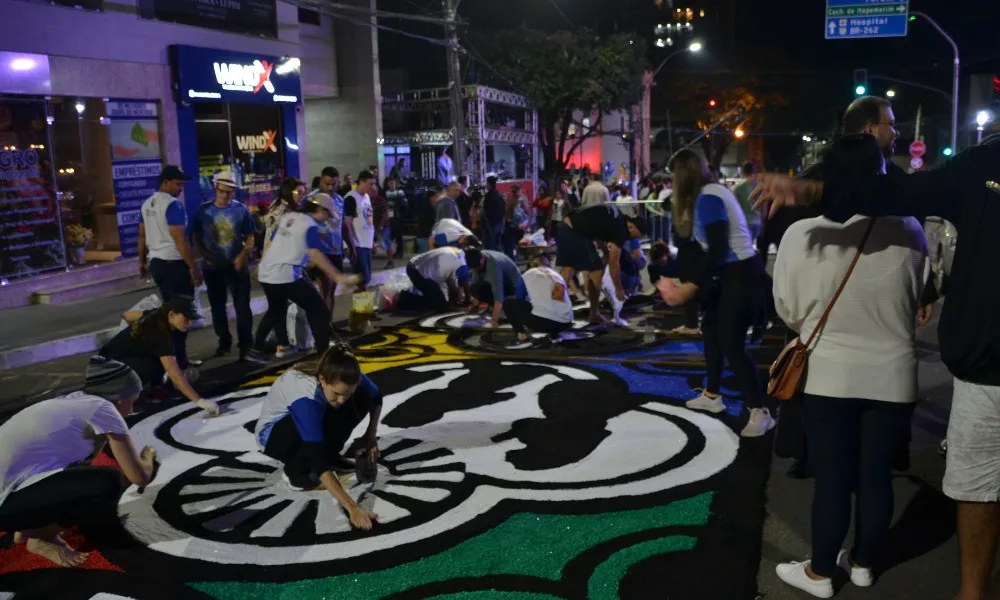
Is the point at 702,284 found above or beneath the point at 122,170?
beneath

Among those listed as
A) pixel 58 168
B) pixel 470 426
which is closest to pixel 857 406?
pixel 470 426

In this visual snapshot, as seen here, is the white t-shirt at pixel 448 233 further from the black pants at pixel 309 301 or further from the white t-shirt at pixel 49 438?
the white t-shirt at pixel 49 438

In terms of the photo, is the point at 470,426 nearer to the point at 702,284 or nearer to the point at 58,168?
the point at 702,284

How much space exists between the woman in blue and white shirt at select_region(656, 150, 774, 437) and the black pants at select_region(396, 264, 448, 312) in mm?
5472

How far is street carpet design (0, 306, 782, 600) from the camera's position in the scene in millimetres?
4008

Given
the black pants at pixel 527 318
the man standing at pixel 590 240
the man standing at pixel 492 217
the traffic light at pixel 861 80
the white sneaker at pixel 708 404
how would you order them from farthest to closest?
the traffic light at pixel 861 80 → the man standing at pixel 492 217 → the man standing at pixel 590 240 → the black pants at pixel 527 318 → the white sneaker at pixel 708 404

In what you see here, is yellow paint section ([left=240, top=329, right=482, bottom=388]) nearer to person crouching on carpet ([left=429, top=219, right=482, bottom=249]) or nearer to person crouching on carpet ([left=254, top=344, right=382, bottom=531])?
person crouching on carpet ([left=429, top=219, right=482, bottom=249])

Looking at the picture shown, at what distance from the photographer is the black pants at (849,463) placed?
350 cm

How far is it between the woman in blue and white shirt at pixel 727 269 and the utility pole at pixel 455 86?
43.5ft

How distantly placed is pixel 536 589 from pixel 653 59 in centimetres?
5068

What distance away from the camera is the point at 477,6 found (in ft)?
115

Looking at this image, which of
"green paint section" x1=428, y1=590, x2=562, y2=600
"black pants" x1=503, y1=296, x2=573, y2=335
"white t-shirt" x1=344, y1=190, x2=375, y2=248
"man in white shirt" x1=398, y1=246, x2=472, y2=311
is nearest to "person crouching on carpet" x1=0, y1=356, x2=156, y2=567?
"green paint section" x1=428, y1=590, x2=562, y2=600

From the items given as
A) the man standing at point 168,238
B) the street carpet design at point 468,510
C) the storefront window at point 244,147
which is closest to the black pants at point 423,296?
the man standing at point 168,238

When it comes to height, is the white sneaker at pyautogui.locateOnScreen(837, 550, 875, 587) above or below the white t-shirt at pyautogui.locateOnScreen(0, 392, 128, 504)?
below
